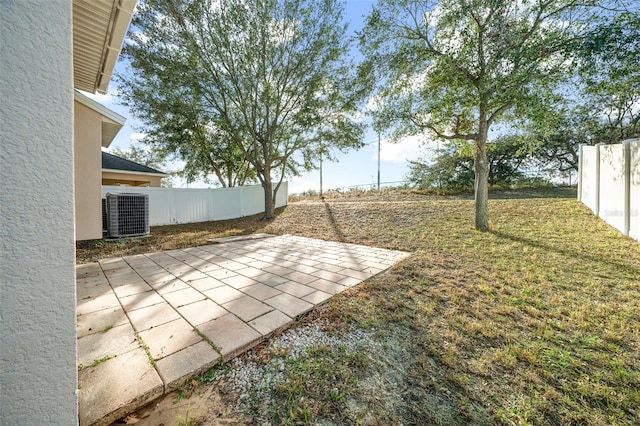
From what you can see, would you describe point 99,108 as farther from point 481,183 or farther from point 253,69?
point 481,183

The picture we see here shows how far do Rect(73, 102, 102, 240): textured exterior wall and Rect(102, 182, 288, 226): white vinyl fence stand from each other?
2080 mm

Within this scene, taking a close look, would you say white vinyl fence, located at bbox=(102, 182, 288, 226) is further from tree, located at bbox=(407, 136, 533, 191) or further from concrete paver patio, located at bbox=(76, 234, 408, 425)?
tree, located at bbox=(407, 136, 533, 191)

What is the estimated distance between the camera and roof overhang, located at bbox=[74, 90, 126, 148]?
183 inches

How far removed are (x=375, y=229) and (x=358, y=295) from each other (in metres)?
3.85

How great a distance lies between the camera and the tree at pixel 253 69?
7188mm

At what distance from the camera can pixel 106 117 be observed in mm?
5078

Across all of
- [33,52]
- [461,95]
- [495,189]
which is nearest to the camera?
[33,52]

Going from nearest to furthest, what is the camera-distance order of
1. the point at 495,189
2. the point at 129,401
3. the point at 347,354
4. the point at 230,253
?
the point at 129,401 → the point at 347,354 → the point at 230,253 → the point at 495,189

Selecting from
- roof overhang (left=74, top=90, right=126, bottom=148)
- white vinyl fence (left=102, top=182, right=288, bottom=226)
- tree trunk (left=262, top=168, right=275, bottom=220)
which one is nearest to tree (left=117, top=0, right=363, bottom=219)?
tree trunk (left=262, top=168, right=275, bottom=220)

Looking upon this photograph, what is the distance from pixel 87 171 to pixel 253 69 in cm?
564

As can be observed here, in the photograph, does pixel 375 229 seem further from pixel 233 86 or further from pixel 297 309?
pixel 233 86

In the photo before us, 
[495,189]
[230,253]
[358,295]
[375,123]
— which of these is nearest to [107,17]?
[230,253]

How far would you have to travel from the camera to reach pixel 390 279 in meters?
2.96

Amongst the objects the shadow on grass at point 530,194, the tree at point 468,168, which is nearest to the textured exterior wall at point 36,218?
the shadow on grass at point 530,194
